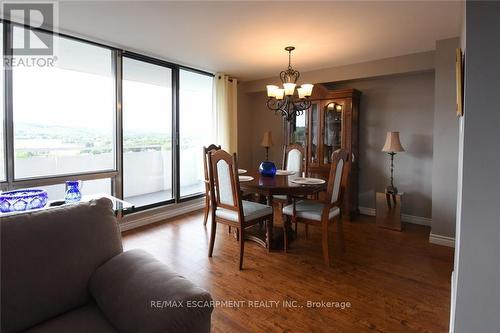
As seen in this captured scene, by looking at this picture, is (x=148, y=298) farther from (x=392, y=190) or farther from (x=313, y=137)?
(x=313, y=137)

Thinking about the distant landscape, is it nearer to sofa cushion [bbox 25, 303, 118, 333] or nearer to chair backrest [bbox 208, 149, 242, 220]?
chair backrest [bbox 208, 149, 242, 220]

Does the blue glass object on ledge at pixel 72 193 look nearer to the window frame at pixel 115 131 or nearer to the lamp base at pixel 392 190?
the window frame at pixel 115 131

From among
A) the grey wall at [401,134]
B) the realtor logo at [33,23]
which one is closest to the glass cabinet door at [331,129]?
the grey wall at [401,134]

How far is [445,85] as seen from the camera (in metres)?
3.14

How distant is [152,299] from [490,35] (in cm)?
170

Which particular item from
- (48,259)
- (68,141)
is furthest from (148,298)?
(68,141)

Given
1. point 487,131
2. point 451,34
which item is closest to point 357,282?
point 487,131

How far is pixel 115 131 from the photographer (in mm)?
3678

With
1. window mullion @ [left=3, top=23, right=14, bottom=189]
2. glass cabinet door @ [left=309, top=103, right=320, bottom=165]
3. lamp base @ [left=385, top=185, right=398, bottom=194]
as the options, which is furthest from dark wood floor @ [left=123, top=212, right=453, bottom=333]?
window mullion @ [left=3, top=23, right=14, bottom=189]

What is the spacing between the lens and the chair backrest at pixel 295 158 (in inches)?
156

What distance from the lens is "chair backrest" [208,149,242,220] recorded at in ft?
8.52

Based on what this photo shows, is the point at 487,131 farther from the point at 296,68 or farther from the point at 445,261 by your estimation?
the point at 296,68

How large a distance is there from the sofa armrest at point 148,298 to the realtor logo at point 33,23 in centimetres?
249

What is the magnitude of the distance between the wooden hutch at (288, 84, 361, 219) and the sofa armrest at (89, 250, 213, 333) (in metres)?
3.48
